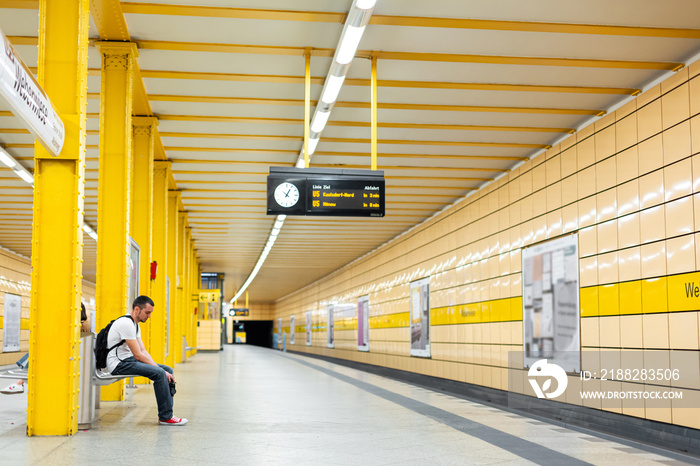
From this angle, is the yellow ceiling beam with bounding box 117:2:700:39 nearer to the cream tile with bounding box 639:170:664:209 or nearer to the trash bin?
the cream tile with bounding box 639:170:664:209

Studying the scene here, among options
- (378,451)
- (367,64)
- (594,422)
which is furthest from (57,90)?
(594,422)

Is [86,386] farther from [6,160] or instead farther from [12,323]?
[12,323]

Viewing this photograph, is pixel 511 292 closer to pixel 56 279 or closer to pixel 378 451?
pixel 378 451

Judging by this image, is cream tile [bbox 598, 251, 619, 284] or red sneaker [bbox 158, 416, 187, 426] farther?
cream tile [bbox 598, 251, 619, 284]

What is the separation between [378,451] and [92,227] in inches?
683

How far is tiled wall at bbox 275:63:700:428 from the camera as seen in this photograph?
769 centimetres

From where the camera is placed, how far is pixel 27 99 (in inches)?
167

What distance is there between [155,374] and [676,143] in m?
6.17

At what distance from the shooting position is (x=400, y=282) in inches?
834

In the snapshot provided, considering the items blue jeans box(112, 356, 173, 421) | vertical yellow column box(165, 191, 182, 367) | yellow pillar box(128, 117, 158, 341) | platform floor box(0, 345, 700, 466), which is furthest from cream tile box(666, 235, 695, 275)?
vertical yellow column box(165, 191, 182, 367)

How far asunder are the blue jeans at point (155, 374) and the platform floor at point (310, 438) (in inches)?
7.3

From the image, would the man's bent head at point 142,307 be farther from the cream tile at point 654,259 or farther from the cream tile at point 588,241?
the cream tile at point 588,241

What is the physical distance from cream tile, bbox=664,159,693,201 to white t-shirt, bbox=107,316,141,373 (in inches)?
239

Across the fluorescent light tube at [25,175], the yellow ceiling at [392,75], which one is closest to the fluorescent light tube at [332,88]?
the yellow ceiling at [392,75]
